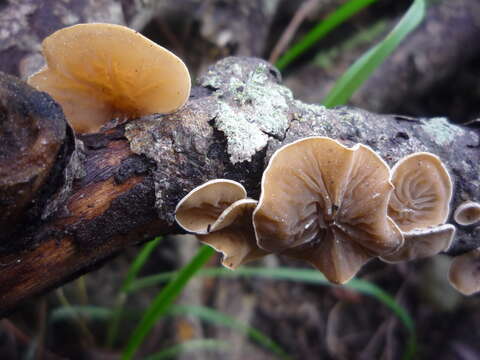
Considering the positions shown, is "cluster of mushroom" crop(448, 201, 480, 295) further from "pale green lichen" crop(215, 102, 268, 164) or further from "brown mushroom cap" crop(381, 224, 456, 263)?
"pale green lichen" crop(215, 102, 268, 164)

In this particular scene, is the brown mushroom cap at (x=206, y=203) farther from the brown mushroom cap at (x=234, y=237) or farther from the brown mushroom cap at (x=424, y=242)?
the brown mushroom cap at (x=424, y=242)

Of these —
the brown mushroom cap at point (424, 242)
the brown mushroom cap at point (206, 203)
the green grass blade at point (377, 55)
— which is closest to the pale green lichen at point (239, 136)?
the brown mushroom cap at point (206, 203)

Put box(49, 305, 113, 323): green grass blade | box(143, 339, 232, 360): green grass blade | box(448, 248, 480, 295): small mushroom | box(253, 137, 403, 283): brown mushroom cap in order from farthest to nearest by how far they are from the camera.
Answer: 1. box(143, 339, 232, 360): green grass blade
2. box(49, 305, 113, 323): green grass blade
3. box(448, 248, 480, 295): small mushroom
4. box(253, 137, 403, 283): brown mushroom cap

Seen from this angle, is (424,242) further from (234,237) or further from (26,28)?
(26,28)

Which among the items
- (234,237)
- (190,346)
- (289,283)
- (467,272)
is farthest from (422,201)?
(289,283)

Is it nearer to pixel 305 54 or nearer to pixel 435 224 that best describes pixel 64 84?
pixel 435 224

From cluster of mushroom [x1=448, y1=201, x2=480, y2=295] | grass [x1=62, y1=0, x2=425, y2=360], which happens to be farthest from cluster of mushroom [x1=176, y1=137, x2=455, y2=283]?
grass [x1=62, y1=0, x2=425, y2=360]
